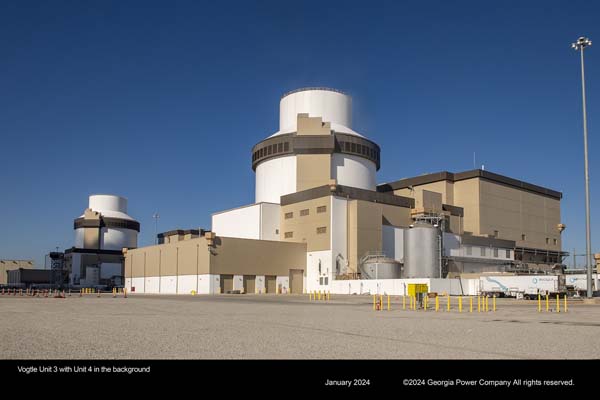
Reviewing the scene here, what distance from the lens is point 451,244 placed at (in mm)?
85312

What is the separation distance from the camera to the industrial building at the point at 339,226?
247 ft

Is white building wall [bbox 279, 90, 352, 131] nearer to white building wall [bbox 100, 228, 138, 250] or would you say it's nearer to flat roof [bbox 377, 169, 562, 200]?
flat roof [bbox 377, 169, 562, 200]

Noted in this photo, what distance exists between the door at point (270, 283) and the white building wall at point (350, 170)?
19066 millimetres

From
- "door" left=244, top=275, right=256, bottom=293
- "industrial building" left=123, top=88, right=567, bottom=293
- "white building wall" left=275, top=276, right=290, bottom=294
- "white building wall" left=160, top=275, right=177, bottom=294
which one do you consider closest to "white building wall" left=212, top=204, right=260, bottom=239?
"industrial building" left=123, top=88, right=567, bottom=293

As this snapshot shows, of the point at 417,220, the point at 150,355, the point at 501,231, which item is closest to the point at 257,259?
the point at 417,220

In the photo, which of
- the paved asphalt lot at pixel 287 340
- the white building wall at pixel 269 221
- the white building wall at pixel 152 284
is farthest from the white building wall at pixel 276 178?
the paved asphalt lot at pixel 287 340

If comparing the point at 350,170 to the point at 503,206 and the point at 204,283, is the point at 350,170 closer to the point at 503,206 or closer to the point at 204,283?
the point at 503,206

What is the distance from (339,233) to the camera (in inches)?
3007

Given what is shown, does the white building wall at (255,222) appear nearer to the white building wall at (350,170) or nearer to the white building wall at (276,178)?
the white building wall at (276,178)

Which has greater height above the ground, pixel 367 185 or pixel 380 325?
pixel 367 185

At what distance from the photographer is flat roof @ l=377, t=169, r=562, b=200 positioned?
95500 mm
